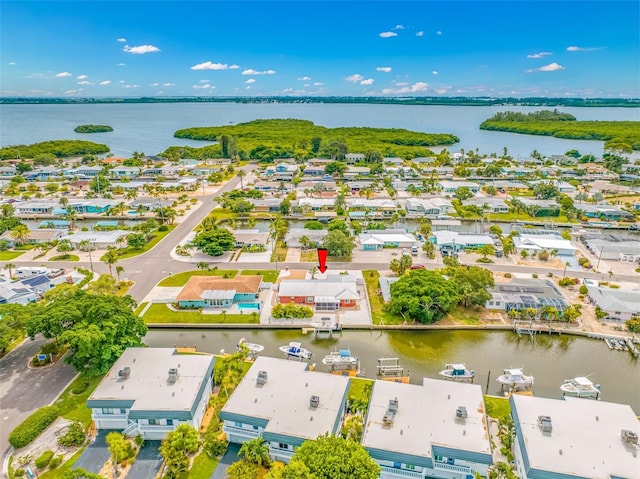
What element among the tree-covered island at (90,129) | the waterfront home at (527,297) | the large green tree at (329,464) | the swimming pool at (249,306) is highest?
the large green tree at (329,464)

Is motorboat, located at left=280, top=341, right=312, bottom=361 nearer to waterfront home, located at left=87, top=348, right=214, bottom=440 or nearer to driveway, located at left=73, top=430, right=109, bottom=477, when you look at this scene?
waterfront home, located at left=87, top=348, right=214, bottom=440

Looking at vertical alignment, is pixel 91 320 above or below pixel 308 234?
above

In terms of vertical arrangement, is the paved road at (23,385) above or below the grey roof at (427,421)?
below

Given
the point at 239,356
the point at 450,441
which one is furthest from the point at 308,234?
the point at 450,441

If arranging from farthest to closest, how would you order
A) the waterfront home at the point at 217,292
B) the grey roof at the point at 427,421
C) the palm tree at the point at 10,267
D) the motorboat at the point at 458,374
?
the palm tree at the point at 10,267 → the waterfront home at the point at 217,292 → the motorboat at the point at 458,374 → the grey roof at the point at 427,421

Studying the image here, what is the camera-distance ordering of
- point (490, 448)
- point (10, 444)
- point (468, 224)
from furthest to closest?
point (468, 224) < point (10, 444) < point (490, 448)

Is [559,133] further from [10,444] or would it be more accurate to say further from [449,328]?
[10,444]

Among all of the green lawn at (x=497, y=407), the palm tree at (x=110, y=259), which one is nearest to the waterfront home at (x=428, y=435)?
the green lawn at (x=497, y=407)

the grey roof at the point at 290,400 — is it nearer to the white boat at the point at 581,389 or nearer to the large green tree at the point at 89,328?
the large green tree at the point at 89,328
